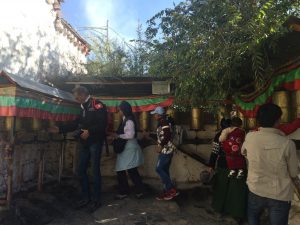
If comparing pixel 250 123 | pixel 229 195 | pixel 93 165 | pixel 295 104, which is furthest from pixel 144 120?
pixel 295 104

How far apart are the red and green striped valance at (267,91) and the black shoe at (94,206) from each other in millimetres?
3547

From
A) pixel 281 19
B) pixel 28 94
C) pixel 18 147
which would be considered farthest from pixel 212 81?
pixel 18 147

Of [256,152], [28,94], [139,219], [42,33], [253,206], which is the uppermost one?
[42,33]

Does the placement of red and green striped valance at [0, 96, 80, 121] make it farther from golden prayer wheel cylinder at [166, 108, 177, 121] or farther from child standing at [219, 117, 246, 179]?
child standing at [219, 117, 246, 179]

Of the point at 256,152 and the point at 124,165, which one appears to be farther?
the point at 124,165

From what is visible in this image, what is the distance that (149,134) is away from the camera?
30.2ft

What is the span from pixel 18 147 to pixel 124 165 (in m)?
2.31

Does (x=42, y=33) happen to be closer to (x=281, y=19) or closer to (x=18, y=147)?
(x=18, y=147)

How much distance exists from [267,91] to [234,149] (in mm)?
1299

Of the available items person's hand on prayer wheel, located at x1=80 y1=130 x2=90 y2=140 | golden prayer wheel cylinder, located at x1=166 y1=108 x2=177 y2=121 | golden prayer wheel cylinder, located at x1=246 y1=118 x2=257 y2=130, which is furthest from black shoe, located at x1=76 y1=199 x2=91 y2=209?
golden prayer wheel cylinder, located at x1=246 y1=118 x2=257 y2=130

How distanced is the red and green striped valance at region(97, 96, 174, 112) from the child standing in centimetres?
209

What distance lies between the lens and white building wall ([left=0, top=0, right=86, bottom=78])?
24.0 ft

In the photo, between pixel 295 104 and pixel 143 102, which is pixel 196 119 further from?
pixel 295 104

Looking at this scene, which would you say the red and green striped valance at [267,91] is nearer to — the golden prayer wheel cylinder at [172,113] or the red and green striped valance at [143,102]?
the red and green striped valance at [143,102]
